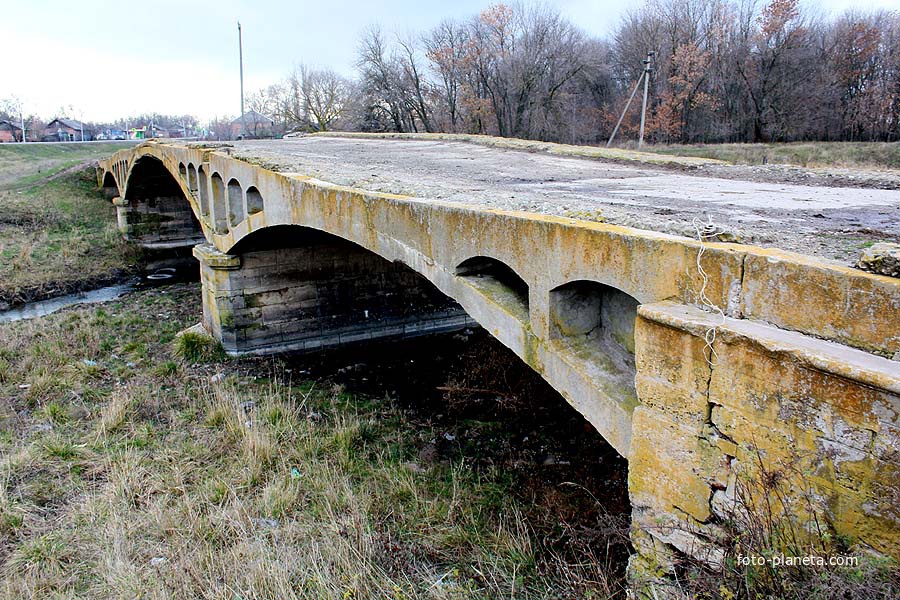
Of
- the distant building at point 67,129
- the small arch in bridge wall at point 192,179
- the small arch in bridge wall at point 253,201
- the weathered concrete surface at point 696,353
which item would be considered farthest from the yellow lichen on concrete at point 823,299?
the distant building at point 67,129

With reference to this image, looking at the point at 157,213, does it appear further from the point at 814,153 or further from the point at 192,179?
the point at 814,153

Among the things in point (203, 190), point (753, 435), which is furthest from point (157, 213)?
point (753, 435)

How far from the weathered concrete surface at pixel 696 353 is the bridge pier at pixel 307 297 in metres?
8.96

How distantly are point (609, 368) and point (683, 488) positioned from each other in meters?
1.21

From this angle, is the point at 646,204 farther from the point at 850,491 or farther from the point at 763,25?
the point at 763,25

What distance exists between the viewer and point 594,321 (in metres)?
5.07

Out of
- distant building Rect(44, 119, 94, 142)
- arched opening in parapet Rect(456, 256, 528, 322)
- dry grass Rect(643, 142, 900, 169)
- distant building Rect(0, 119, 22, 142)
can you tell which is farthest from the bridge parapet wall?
distant building Rect(44, 119, 94, 142)

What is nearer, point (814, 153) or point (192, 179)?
point (192, 179)

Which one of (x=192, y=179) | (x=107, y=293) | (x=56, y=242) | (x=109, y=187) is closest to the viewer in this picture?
(x=192, y=179)

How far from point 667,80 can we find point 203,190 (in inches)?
1357

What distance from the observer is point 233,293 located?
14086 millimetres

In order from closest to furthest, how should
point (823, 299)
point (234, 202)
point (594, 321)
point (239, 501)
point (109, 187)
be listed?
point (823, 299), point (594, 321), point (239, 501), point (234, 202), point (109, 187)

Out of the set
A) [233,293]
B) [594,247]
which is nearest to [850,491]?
[594,247]

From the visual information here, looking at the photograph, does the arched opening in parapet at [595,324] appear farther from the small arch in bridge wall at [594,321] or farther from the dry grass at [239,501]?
the dry grass at [239,501]
